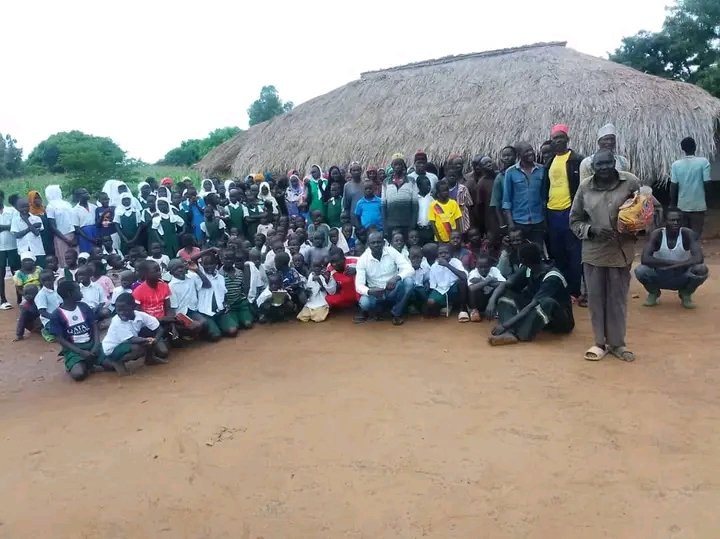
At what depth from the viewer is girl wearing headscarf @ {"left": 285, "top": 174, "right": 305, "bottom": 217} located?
9133 mm

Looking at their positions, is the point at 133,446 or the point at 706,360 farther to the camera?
the point at 706,360

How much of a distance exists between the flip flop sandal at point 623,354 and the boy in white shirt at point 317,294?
297 cm

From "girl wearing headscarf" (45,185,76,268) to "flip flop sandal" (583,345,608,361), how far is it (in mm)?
6516

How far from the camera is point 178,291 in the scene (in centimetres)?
594

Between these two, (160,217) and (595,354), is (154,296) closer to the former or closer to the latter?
(160,217)

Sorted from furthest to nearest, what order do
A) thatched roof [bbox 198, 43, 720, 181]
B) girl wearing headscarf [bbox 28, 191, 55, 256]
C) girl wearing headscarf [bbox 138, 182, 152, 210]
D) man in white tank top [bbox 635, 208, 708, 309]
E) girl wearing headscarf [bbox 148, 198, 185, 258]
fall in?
1. thatched roof [bbox 198, 43, 720, 181]
2. girl wearing headscarf [bbox 138, 182, 152, 210]
3. girl wearing headscarf [bbox 148, 198, 185, 258]
4. girl wearing headscarf [bbox 28, 191, 55, 256]
5. man in white tank top [bbox 635, 208, 708, 309]

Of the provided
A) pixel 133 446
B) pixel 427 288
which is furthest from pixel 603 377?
pixel 133 446

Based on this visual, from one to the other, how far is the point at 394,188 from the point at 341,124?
5.75m

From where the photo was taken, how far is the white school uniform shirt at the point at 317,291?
6488 millimetres

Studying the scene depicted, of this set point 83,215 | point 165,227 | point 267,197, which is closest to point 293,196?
point 267,197

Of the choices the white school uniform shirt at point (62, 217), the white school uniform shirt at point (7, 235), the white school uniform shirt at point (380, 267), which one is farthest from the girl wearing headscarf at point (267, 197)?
the white school uniform shirt at point (7, 235)

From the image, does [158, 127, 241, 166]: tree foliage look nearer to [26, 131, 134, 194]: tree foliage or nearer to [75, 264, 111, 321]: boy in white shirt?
[26, 131, 134, 194]: tree foliage

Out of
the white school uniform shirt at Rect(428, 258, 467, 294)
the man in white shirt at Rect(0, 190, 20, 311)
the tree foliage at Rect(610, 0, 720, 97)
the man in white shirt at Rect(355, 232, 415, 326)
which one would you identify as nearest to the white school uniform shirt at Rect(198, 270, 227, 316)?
the man in white shirt at Rect(355, 232, 415, 326)

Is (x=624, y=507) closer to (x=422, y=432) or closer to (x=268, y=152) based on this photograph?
(x=422, y=432)
